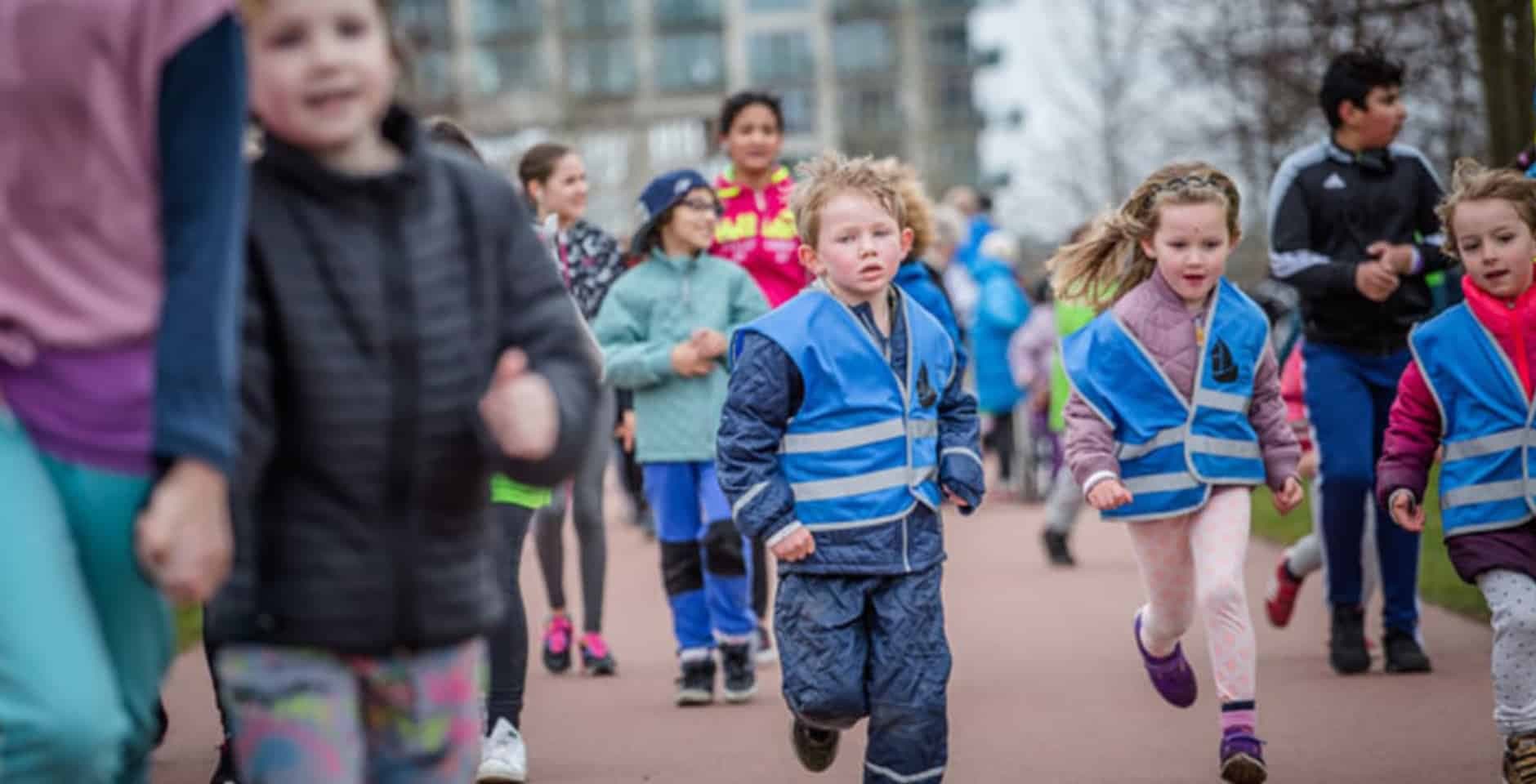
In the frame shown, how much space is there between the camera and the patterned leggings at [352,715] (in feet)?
13.5

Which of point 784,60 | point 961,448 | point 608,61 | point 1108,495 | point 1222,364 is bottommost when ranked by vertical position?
point 1108,495

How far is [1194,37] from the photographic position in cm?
2791

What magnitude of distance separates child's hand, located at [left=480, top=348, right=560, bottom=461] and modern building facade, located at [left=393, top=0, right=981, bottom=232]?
107 meters

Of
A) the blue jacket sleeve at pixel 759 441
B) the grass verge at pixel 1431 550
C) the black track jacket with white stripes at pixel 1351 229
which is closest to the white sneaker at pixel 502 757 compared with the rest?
the blue jacket sleeve at pixel 759 441

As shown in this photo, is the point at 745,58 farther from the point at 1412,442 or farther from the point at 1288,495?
the point at 1412,442

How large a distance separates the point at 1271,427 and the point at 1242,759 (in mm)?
1170

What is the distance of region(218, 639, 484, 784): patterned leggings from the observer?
4.11 meters

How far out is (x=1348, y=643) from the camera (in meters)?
9.91

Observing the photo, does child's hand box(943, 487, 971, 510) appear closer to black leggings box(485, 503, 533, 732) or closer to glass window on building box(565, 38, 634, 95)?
black leggings box(485, 503, 533, 732)

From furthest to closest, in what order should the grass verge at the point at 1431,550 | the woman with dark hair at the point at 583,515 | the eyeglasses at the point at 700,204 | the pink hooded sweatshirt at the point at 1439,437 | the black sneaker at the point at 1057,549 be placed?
the black sneaker at the point at 1057,549 → the grass verge at the point at 1431,550 → the woman with dark hair at the point at 583,515 → the eyeglasses at the point at 700,204 → the pink hooded sweatshirt at the point at 1439,437

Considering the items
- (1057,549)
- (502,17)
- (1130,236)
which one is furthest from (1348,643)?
(502,17)

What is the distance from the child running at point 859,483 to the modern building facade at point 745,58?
10430 cm

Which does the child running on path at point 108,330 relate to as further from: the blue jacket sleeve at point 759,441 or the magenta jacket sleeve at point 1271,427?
the magenta jacket sleeve at point 1271,427

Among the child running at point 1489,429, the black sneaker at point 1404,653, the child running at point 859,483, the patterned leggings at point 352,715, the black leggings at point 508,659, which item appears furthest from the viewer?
the black sneaker at point 1404,653
